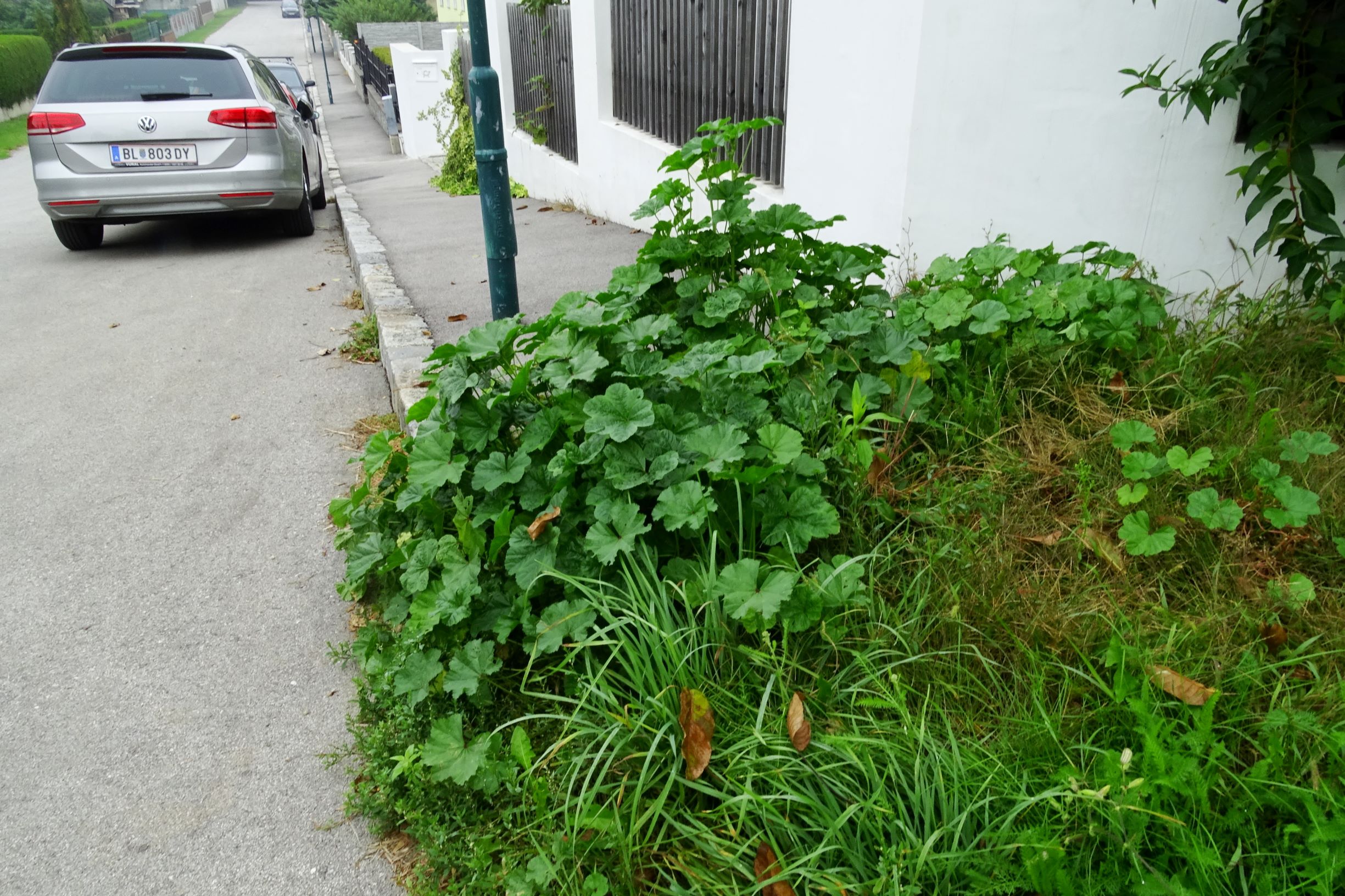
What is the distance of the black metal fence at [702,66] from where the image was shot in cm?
594

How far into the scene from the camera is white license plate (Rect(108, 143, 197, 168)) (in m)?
8.01

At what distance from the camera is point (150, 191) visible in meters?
8.14

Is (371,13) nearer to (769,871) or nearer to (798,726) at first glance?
(798,726)

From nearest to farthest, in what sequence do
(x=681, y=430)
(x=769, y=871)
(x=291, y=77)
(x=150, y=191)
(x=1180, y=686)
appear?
(x=769, y=871) → (x=1180, y=686) → (x=681, y=430) → (x=150, y=191) → (x=291, y=77)

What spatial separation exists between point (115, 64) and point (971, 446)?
28.5ft

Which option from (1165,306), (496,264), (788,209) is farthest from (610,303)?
(1165,306)

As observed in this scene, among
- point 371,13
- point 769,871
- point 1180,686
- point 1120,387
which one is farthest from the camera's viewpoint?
point 371,13

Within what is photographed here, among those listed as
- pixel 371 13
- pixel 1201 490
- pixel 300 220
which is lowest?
pixel 300 220

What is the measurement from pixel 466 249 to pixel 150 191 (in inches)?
114

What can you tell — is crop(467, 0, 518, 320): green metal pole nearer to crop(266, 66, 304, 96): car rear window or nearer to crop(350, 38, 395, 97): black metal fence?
crop(350, 38, 395, 97): black metal fence

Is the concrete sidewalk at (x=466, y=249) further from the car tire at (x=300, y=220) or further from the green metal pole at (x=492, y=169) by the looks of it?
the green metal pole at (x=492, y=169)

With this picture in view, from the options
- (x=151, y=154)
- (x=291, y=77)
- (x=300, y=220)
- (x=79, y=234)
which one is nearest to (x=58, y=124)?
(x=151, y=154)

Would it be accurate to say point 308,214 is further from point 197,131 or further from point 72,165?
point 72,165

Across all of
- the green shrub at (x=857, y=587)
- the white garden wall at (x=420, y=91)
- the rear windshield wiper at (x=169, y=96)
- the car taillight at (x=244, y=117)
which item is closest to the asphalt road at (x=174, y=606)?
the green shrub at (x=857, y=587)
